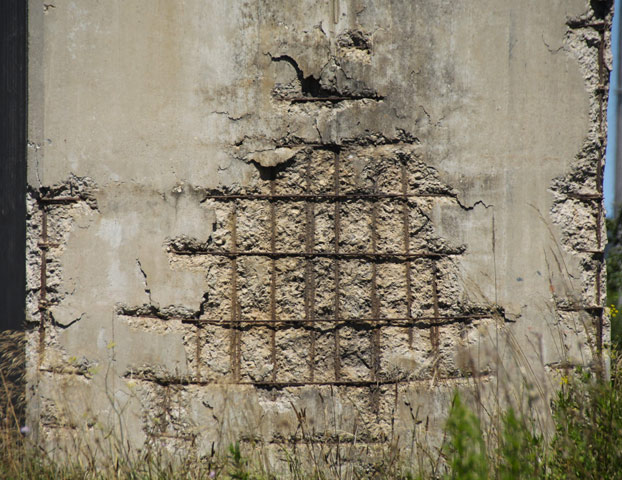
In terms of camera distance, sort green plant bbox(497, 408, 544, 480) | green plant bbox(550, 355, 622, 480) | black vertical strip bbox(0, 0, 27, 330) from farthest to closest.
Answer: black vertical strip bbox(0, 0, 27, 330) < green plant bbox(550, 355, 622, 480) < green plant bbox(497, 408, 544, 480)

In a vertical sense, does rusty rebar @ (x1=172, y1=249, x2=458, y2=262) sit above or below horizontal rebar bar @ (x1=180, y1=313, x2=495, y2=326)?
above

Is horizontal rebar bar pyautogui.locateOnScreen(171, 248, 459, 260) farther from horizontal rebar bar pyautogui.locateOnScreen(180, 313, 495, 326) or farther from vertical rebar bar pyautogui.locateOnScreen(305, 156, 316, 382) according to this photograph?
horizontal rebar bar pyautogui.locateOnScreen(180, 313, 495, 326)

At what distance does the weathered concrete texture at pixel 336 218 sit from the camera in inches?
112

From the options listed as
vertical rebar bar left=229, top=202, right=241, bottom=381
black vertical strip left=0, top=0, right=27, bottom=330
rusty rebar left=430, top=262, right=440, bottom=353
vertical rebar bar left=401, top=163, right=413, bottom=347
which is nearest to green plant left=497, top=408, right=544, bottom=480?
rusty rebar left=430, top=262, right=440, bottom=353

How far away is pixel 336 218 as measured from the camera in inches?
113

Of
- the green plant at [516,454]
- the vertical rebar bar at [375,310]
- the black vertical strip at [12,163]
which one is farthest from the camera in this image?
the black vertical strip at [12,163]

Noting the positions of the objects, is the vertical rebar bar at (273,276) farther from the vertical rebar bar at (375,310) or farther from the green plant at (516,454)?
the green plant at (516,454)

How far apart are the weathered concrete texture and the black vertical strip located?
689 millimetres

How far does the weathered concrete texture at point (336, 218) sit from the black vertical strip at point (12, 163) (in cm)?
69

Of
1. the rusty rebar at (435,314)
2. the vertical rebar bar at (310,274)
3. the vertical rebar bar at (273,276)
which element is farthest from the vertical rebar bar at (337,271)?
the rusty rebar at (435,314)

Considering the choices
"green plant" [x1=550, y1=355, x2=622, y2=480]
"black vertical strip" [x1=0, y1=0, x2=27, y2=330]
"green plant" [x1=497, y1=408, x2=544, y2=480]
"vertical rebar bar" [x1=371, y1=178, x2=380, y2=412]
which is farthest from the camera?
"black vertical strip" [x1=0, y1=0, x2=27, y2=330]

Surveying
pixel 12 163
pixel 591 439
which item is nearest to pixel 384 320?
pixel 591 439

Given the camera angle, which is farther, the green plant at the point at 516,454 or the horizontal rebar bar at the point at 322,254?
the horizontal rebar bar at the point at 322,254

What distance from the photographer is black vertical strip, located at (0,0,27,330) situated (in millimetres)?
3289
